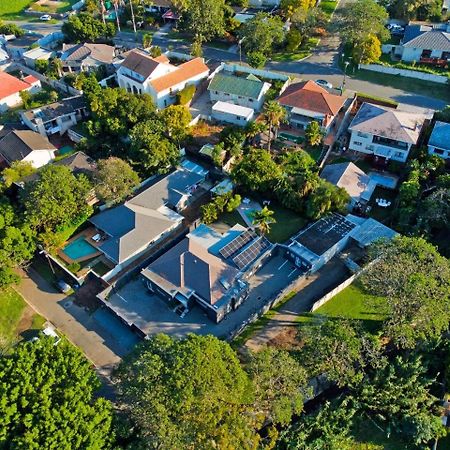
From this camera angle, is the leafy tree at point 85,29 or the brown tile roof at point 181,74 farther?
the leafy tree at point 85,29

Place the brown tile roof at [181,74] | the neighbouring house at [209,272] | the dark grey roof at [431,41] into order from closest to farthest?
the neighbouring house at [209,272] → the brown tile roof at [181,74] → the dark grey roof at [431,41]

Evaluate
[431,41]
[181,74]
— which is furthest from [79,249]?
[431,41]

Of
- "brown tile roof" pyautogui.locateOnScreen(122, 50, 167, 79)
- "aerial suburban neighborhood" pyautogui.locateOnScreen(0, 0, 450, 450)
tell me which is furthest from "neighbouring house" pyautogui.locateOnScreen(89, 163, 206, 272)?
"brown tile roof" pyautogui.locateOnScreen(122, 50, 167, 79)

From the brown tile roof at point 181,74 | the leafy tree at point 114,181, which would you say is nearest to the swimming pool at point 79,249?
the leafy tree at point 114,181

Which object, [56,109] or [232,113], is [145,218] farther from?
[56,109]

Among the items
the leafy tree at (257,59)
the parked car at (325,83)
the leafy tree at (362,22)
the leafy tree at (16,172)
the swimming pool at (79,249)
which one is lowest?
the swimming pool at (79,249)

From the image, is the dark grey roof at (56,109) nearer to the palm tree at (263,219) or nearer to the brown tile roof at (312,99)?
the brown tile roof at (312,99)
